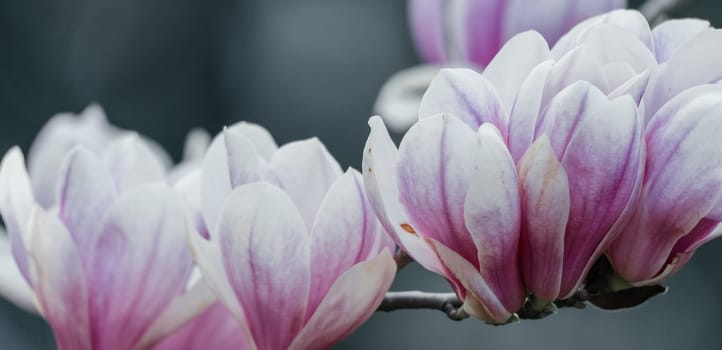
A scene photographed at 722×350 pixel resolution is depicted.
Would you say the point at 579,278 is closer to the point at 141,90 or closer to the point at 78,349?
the point at 78,349

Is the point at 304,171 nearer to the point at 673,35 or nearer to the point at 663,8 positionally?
the point at 673,35

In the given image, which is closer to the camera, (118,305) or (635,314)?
(118,305)

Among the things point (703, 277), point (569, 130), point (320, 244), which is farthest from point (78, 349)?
point (703, 277)

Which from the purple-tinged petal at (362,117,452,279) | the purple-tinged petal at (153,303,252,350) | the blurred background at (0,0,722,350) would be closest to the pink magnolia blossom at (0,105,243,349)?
the purple-tinged petal at (153,303,252,350)

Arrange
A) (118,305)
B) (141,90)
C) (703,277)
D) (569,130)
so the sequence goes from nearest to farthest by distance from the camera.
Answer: (569,130) → (118,305) → (703,277) → (141,90)

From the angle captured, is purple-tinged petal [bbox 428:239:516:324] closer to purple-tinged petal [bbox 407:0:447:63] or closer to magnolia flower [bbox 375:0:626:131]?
magnolia flower [bbox 375:0:626:131]

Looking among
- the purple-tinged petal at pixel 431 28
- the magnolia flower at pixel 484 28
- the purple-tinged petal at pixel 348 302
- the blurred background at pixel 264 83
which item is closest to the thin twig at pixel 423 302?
the purple-tinged petal at pixel 348 302

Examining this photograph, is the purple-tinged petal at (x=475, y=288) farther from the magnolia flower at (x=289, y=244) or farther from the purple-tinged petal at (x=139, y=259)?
the purple-tinged petal at (x=139, y=259)
